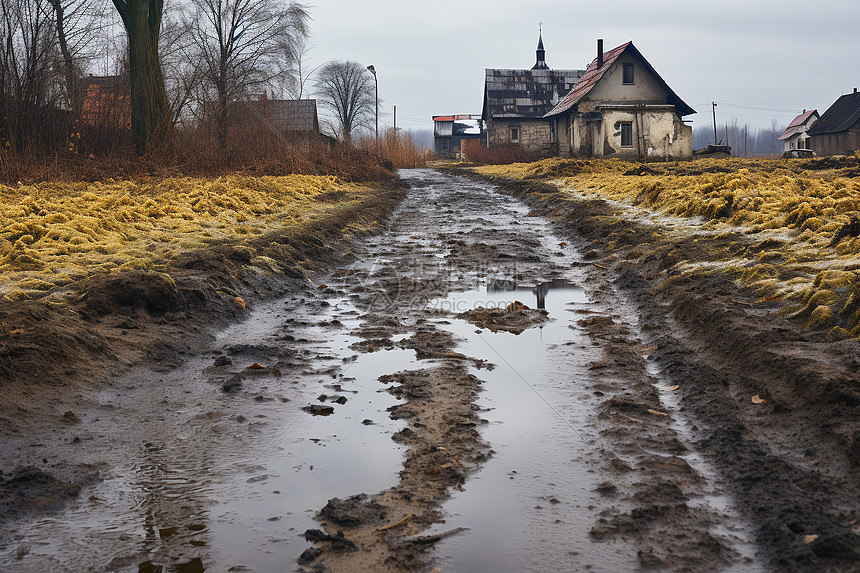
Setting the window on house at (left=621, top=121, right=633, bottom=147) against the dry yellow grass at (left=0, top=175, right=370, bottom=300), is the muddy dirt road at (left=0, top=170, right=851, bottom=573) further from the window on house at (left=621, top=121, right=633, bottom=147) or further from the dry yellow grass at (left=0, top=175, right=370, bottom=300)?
the window on house at (left=621, top=121, right=633, bottom=147)

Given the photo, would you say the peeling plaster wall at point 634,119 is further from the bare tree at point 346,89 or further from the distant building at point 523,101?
the bare tree at point 346,89

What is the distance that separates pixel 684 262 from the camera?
7.29m

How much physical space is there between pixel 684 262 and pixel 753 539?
503cm

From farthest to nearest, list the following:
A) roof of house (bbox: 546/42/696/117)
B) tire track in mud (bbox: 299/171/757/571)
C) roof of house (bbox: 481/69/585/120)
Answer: roof of house (bbox: 481/69/585/120)
roof of house (bbox: 546/42/696/117)
tire track in mud (bbox: 299/171/757/571)

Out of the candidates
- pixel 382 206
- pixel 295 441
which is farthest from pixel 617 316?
pixel 382 206

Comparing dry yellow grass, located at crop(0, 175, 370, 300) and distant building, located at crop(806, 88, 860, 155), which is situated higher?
distant building, located at crop(806, 88, 860, 155)

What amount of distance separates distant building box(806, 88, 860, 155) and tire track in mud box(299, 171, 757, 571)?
46.8 metres

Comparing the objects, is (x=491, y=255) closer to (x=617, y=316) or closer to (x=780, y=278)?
(x=617, y=316)

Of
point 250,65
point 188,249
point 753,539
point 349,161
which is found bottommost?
point 753,539

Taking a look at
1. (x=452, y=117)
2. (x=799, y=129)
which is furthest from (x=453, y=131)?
(x=799, y=129)

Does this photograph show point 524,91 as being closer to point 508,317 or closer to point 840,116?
point 840,116

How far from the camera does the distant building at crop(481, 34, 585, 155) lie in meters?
49.1

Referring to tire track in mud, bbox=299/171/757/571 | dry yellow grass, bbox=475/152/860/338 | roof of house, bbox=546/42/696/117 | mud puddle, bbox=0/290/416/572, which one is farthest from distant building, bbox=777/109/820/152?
mud puddle, bbox=0/290/416/572

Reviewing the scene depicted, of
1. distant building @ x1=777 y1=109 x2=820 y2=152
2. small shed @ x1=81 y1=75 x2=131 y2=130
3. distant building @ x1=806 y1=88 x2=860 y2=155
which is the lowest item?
small shed @ x1=81 y1=75 x2=131 y2=130
